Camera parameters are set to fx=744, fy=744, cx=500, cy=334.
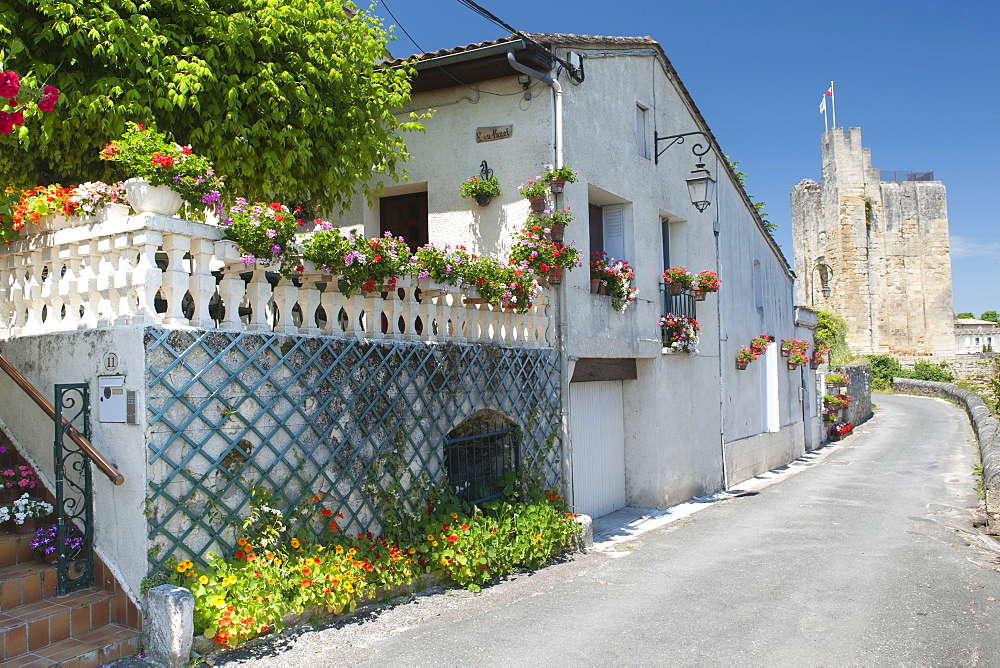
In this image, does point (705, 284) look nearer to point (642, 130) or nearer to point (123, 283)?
point (642, 130)

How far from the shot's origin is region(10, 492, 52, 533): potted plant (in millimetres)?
5039

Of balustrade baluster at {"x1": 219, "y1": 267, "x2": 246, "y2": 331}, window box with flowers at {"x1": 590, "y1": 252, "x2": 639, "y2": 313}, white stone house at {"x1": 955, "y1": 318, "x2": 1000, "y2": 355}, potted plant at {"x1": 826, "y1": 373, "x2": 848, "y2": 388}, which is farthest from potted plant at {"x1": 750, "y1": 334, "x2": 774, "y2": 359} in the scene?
white stone house at {"x1": 955, "y1": 318, "x2": 1000, "y2": 355}

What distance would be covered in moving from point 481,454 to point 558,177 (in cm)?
336

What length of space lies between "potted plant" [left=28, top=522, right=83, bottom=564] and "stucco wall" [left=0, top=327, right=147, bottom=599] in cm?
13

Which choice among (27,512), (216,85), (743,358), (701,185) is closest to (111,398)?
(27,512)

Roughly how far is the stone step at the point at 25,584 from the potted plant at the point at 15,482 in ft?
2.12

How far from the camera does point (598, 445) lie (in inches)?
422

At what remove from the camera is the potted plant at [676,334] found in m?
11.8

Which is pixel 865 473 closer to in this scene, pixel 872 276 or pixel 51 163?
pixel 51 163

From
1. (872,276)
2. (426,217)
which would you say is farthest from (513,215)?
(872,276)

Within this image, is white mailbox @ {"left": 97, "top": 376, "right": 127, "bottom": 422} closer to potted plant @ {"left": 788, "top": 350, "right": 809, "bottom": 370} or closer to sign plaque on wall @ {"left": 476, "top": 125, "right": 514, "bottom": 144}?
sign plaque on wall @ {"left": 476, "top": 125, "right": 514, "bottom": 144}

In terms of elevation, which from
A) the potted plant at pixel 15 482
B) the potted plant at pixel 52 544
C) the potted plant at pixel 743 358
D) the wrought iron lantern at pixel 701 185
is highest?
the wrought iron lantern at pixel 701 185

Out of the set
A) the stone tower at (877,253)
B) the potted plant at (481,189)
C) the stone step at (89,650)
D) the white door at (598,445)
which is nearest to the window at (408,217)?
the potted plant at (481,189)

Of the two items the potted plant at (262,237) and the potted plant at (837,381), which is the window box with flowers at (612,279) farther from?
the potted plant at (837,381)
